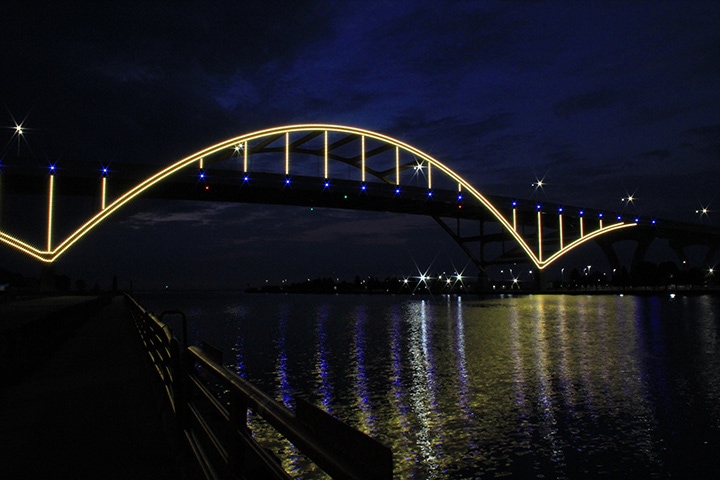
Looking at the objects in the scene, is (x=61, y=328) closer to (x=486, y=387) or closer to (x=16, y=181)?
(x=486, y=387)

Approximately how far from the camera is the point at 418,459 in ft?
29.6

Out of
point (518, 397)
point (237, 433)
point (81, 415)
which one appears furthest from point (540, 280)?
point (237, 433)

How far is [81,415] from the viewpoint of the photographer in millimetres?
7059

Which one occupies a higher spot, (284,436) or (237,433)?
(284,436)

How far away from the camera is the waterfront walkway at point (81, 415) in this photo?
5.00m

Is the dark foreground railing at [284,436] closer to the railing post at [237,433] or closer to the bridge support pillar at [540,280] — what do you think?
the railing post at [237,433]

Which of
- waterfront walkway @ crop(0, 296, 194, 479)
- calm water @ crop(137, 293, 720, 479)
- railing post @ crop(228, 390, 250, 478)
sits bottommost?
calm water @ crop(137, 293, 720, 479)

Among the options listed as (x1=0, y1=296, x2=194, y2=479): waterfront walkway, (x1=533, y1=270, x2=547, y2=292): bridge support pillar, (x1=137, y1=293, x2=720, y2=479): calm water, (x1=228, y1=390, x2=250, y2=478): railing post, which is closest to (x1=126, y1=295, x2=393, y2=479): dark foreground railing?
(x1=228, y1=390, x2=250, y2=478): railing post

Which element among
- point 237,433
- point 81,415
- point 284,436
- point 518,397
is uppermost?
point 284,436

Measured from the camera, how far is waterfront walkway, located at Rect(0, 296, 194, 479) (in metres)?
5.00

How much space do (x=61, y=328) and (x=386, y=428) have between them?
10809 mm

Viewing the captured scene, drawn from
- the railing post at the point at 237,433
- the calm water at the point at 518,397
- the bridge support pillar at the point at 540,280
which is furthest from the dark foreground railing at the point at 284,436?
the bridge support pillar at the point at 540,280

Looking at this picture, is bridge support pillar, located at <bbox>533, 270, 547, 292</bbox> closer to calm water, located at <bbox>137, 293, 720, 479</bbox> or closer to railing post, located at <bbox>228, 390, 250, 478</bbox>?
calm water, located at <bbox>137, 293, 720, 479</bbox>

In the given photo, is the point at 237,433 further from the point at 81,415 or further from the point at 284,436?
the point at 81,415
